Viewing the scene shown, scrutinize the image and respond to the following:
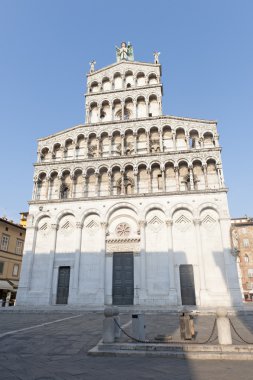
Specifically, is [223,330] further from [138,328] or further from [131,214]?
[131,214]

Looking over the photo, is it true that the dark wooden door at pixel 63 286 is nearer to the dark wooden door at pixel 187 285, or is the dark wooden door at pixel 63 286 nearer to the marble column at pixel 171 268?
the marble column at pixel 171 268

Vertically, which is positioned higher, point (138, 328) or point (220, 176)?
point (220, 176)

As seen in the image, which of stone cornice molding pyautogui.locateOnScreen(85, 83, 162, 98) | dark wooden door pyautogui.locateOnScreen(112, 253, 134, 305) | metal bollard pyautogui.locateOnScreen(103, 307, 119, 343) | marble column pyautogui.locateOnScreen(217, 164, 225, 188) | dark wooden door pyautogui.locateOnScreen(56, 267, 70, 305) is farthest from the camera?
stone cornice molding pyautogui.locateOnScreen(85, 83, 162, 98)

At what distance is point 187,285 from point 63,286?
1099cm

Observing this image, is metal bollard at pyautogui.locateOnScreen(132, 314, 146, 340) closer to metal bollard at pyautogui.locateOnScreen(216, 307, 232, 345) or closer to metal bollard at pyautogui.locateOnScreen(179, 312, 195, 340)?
metal bollard at pyautogui.locateOnScreen(179, 312, 195, 340)

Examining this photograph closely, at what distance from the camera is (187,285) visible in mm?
22109

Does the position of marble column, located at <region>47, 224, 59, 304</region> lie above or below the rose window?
below

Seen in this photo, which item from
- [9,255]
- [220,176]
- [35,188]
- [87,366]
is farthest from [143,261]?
[9,255]

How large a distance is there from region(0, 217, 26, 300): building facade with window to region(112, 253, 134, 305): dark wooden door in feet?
60.7

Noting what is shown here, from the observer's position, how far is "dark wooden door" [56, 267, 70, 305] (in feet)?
77.4

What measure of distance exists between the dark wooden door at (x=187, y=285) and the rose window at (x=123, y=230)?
18.7ft

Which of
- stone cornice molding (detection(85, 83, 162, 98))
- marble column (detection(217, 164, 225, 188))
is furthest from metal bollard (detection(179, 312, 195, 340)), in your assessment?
stone cornice molding (detection(85, 83, 162, 98))

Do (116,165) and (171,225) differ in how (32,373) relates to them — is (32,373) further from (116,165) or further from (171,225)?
(116,165)

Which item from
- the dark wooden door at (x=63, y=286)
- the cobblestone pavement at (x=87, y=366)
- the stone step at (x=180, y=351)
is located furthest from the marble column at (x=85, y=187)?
the stone step at (x=180, y=351)
